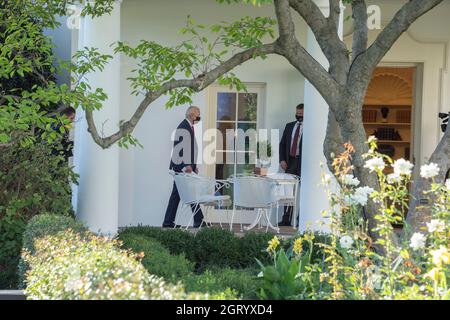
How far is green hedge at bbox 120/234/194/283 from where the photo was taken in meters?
6.00

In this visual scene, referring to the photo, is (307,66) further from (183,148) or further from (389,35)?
(183,148)

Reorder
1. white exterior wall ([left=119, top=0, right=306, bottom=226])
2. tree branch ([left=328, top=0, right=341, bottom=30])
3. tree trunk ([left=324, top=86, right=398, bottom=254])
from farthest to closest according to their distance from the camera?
white exterior wall ([left=119, top=0, right=306, bottom=226])
tree branch ([left=328, top=0, right=341, bottom=30])
tree trunk ([left=324, top=86, right=398, bottom=254])

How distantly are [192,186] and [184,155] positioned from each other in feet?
3.51

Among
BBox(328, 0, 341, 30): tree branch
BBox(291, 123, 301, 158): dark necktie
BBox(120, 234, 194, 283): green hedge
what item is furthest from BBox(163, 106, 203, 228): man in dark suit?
BBox(328, 0, 341, 30): tree branch

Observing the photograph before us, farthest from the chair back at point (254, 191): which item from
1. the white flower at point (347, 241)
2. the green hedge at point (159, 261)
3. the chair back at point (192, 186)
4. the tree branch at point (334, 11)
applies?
the white flower at point (347, 241)

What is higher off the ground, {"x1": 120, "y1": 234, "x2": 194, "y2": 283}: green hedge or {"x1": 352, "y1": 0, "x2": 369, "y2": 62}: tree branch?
{"x1": 352, "y1": 0, "x2": 369, "y2": 62}: tree branch

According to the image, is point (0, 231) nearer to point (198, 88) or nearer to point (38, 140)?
point (38, 140)

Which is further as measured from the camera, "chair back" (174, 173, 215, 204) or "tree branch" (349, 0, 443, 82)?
"chair back" (174, 173, 215, 204)

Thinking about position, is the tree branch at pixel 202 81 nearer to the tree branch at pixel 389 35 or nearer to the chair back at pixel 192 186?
the tree branch at pixel 389 35

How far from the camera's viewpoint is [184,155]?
40.7 ft

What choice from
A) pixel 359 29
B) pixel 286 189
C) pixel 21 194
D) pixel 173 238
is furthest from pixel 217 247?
pixel 286 189

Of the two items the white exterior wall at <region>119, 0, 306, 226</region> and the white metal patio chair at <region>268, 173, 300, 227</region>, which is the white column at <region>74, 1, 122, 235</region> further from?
the white metal patio chair at <region>268, 173, 300, 227</region>

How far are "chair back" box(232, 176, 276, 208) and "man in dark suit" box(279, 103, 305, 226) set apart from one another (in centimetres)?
106

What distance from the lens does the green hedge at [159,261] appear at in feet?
19.7
